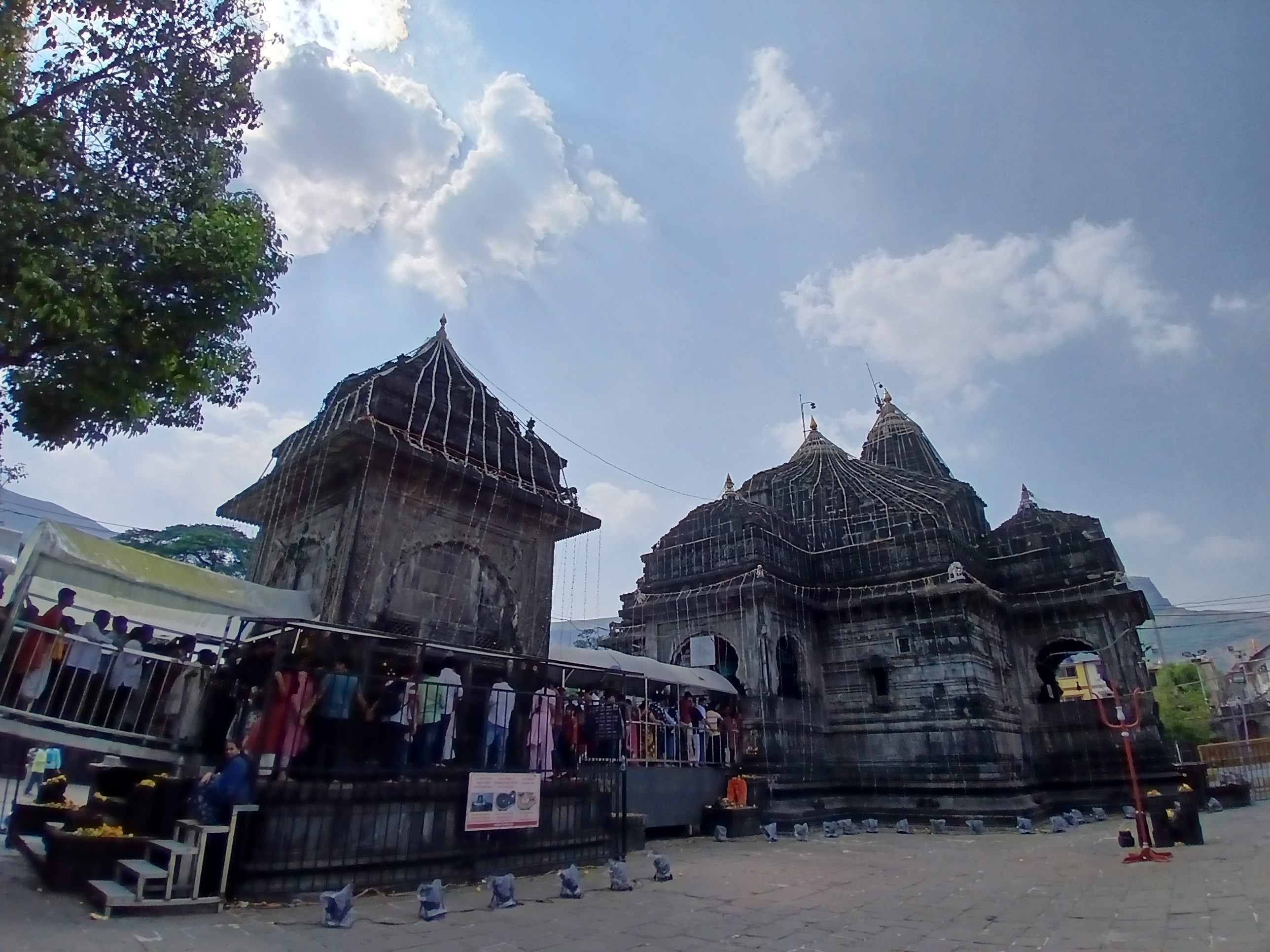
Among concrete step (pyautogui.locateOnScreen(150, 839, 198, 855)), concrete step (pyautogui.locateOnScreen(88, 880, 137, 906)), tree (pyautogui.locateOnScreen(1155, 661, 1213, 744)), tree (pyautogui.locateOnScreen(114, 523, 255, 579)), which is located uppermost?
tree (pyautogui.locateOnScreen(114, 523, 255, 579))

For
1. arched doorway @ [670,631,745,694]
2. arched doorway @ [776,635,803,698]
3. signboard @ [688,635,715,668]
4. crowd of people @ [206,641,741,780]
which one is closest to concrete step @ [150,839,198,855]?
crowd of people @ [206,641,741,780]

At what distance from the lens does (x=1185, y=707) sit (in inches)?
1873

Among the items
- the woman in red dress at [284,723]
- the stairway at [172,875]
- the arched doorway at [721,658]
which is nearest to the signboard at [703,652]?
the arched doorway at [721,658]

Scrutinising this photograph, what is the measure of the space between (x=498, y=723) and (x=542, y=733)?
4.01 feet

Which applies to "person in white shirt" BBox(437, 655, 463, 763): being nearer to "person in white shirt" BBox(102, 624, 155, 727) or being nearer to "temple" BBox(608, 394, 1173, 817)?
"person in white shirt" BBox(102, 624, 155, 727)

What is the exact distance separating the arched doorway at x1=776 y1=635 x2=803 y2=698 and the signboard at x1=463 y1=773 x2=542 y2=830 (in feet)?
43.0

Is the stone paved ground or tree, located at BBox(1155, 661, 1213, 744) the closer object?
the stone paved ground

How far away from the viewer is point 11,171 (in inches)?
257

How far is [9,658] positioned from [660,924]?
758 centimetres

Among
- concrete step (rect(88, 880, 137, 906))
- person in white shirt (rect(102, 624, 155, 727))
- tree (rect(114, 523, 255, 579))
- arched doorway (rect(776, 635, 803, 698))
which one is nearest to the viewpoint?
Result: concrete step (rect(88, 880, 137, 906))

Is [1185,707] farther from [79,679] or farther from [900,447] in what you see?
[79,679]

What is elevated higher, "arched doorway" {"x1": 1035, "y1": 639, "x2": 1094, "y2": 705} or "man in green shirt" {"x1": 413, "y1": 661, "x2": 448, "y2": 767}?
"arched doorway" {"x1": 1035, "y1": 639, "x2": 1094, "y2": 705}

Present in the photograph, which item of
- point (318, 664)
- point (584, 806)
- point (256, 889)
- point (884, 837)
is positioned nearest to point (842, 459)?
point (884, 837)

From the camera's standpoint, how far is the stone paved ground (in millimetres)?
6047
